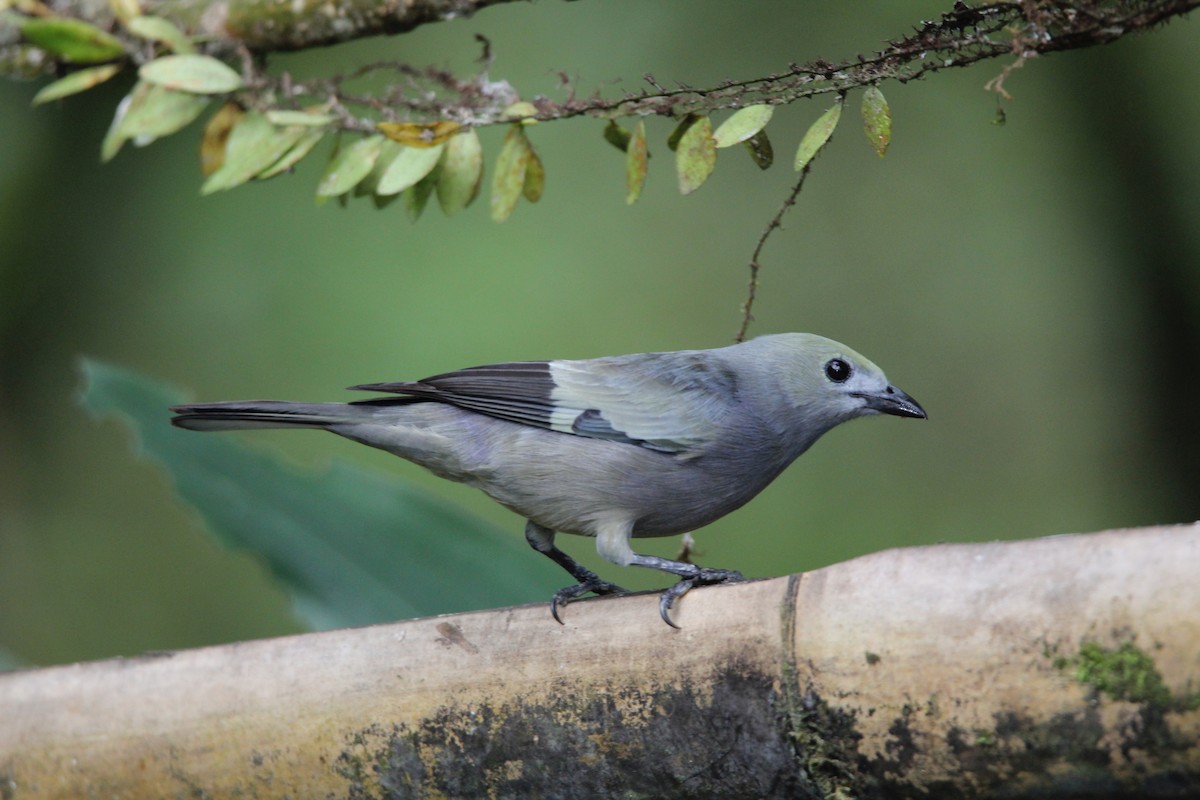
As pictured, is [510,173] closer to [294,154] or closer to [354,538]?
[294,154]

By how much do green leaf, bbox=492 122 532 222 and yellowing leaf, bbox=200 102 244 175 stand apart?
2.37 feet

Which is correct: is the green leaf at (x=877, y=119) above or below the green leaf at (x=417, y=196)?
above

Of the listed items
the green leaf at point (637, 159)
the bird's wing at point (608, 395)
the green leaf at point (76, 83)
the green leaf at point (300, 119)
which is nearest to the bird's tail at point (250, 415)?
the bird's wing at point (608, 395)

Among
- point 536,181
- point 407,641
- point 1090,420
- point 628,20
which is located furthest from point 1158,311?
point 407,641

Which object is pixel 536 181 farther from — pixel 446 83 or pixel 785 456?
pixel 785 456

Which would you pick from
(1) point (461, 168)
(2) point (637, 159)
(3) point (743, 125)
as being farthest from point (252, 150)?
(3) point (743, 125)

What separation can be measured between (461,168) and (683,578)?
3.17 feet

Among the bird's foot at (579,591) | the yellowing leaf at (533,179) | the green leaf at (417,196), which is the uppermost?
the yellowing leaf at (533,179)

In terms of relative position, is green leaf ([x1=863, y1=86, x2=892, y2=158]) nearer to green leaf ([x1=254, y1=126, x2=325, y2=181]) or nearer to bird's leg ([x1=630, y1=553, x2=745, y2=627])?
bird's leg ([x1=630, y1=553, x2=745, y2=627])

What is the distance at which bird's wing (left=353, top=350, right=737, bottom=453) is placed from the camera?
2.45 m

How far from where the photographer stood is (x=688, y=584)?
2.07 m

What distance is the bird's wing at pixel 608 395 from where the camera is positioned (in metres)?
2.45

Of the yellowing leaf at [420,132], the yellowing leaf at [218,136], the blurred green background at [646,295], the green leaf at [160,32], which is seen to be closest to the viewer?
the yellowing leaf at [420,132]

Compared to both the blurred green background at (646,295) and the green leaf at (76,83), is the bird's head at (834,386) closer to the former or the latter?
the green leaf at (76,83)
